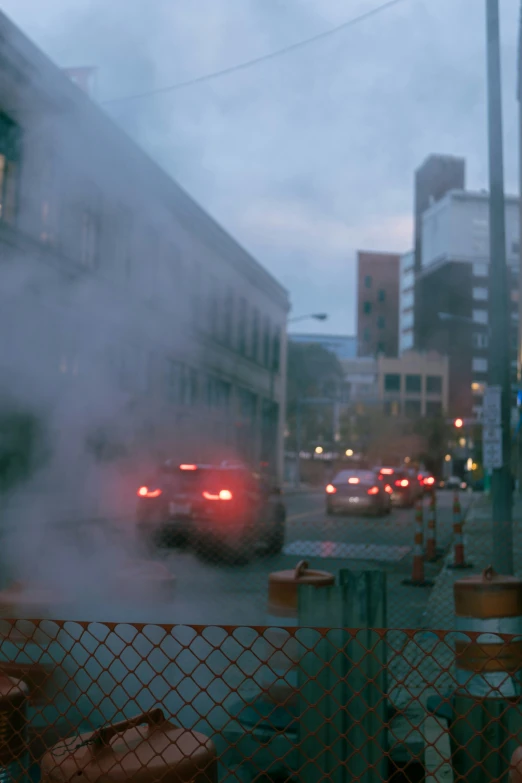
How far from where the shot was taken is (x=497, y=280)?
7613mm

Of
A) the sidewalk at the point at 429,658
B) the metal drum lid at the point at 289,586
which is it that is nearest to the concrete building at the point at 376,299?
the sidewalk at the point at 429,658

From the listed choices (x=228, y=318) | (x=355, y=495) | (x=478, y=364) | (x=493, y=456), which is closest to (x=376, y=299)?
(x=478, y=364)

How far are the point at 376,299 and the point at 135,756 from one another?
82416 millimetres

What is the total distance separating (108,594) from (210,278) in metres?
2.83

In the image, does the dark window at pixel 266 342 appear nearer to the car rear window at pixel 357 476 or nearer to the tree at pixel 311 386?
the car rear window at pixel 357 476

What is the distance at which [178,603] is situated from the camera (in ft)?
20.8

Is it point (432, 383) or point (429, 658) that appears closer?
point (429, 658)

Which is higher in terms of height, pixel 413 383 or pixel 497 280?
pixel 413 383

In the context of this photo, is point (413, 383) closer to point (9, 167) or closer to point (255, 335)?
point (255, 335)

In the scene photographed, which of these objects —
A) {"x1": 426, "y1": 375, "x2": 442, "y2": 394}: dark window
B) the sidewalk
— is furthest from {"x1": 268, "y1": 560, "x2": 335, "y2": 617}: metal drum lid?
{"x1": 426, "y1": 375, "x2": 442, "y2": 394}: dark window

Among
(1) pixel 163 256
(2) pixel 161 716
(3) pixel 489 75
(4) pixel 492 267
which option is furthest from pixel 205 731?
(3) pixel 489 75

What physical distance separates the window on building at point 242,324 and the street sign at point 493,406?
231cm

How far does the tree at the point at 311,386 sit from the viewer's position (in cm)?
4494

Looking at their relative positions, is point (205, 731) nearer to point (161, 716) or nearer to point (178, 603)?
point (161, 716)
